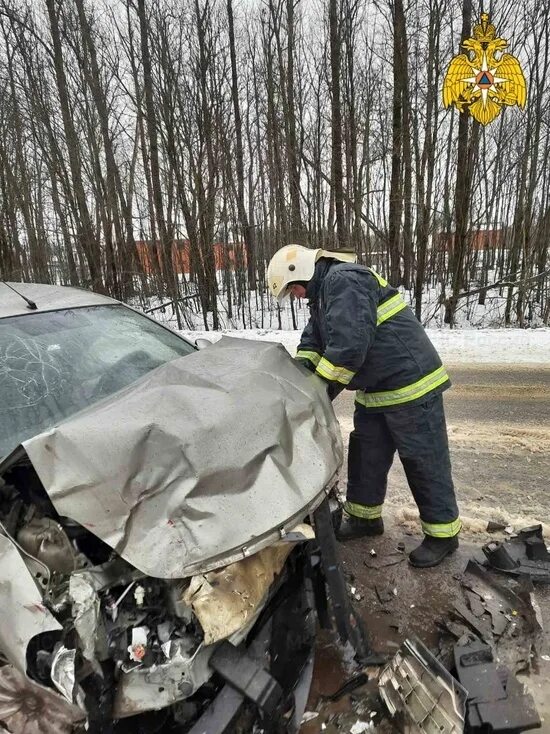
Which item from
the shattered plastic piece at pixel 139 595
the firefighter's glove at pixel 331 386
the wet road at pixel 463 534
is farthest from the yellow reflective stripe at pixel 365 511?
the shattered plastic piece at pixel 139 595

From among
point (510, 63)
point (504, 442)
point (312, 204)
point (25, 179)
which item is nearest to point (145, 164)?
point (25, 179)

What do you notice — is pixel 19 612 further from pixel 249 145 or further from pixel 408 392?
pixel 249 145

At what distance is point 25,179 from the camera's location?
13.1 meters

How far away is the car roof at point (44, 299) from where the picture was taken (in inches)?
97.6

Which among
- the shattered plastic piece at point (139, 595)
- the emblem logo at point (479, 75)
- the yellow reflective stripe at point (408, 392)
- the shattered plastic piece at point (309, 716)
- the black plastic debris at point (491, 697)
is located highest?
the emblem logo at point (479, 75)

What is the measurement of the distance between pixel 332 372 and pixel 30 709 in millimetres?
1671

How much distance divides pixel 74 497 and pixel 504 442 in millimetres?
3670

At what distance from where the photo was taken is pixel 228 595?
1.52m

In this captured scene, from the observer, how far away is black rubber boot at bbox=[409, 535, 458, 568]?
105 inches

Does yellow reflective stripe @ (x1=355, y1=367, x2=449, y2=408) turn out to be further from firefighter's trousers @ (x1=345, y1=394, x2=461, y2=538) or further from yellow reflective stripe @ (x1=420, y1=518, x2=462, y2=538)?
yellow reflective stripe @ (x1=420, y1=518, x2=462, y2=538)

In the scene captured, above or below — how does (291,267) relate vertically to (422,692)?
above

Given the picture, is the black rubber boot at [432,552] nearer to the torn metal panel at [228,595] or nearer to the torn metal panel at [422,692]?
the torn metal panel at [422,692]

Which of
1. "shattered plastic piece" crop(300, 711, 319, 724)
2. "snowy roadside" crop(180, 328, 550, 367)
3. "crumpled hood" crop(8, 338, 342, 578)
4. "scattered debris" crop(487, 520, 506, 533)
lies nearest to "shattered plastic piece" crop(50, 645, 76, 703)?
"crumpled hood" crop(8, 338, 342, 578)

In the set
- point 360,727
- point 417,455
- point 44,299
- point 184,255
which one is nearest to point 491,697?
point 360,727
